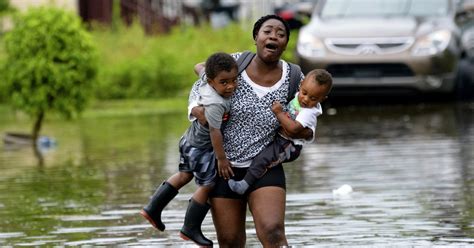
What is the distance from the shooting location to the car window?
20.9 meters

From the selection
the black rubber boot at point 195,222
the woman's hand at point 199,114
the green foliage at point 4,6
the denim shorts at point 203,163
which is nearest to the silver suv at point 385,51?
the green foliage at point 4,6

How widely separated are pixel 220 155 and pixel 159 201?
0.73 meters

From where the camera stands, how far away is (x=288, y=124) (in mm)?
8219

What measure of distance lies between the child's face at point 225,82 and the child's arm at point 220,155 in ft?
0.69

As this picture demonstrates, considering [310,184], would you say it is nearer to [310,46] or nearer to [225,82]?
[225,82]

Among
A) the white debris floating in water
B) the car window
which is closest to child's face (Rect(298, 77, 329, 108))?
the white debris floating in water

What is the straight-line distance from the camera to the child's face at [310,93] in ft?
26.9

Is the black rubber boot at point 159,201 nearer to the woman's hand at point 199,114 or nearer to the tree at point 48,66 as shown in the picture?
the woman's hand at point 199,114

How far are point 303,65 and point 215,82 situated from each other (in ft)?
39.6

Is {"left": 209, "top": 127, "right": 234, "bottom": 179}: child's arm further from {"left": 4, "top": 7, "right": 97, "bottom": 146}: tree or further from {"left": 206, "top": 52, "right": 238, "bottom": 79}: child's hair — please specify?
{"left": 4, "top": 7, "right": 97, "bottom": 146}: tree

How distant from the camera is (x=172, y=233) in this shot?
1023 centimetres

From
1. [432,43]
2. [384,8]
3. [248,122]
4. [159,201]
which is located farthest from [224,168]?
[384,8]

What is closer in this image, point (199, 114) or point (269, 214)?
point (269, 214)

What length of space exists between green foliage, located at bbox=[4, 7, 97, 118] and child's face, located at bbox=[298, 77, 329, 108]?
10.2 metres
